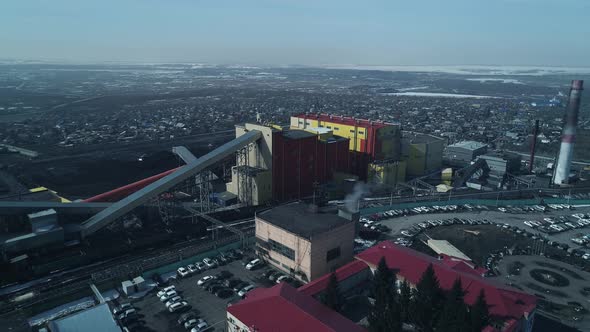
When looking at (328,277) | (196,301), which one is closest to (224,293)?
(196,301)

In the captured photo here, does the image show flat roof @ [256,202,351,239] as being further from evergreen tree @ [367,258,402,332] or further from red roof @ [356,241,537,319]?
evergreen tree @ [367,258,402,332]

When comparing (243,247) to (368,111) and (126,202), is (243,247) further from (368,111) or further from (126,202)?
(368,111)

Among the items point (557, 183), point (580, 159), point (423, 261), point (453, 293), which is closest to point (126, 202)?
point (423, 261)

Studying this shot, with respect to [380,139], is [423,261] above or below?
below

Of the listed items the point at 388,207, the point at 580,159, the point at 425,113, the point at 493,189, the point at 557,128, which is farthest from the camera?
the point at 425,113

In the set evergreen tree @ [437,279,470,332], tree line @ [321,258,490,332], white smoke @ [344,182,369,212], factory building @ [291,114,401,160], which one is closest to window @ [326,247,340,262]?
tree line @ [321,258,490,332]

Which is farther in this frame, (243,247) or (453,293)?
(243,247)

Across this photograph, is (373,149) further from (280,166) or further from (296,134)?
(280,166)

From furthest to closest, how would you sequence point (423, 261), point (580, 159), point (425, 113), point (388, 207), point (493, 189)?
point (425, 113) < point (580, 159) < point (493, 189) < point (388, 207) < point (423, 261)
